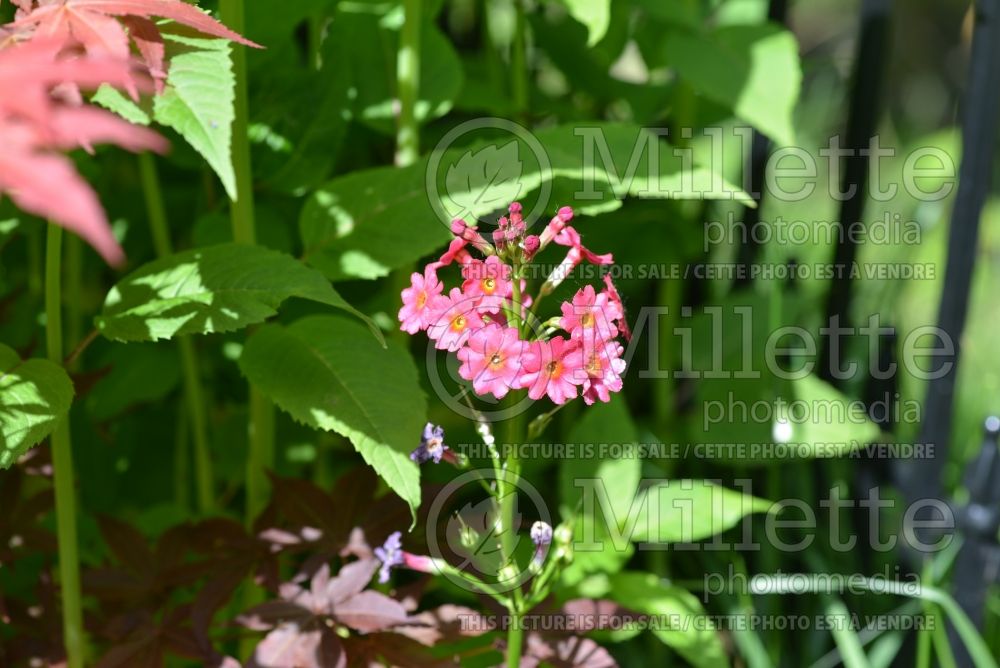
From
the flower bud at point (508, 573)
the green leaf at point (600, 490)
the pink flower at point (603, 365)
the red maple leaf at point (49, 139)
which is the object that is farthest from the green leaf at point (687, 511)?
the red maple leaf at point (49, 139)

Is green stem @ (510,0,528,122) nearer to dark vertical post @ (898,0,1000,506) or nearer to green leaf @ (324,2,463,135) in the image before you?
green leaf @ (324,2,463,135)

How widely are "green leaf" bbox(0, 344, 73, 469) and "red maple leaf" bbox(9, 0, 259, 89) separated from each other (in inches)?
8.6

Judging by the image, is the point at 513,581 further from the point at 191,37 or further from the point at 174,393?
the point at 174,393

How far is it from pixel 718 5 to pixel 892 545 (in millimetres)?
652

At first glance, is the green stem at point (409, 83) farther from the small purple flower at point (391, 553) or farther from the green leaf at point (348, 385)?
the small purple flower at point (391, 553)

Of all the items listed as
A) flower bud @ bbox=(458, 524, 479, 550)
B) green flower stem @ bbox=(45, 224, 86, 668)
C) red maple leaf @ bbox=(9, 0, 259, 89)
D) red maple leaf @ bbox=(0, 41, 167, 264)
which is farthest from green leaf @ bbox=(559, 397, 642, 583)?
red maple leaf @ bbox=(0, 41, 167, 264)

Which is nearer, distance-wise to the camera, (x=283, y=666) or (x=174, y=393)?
(x=283, y=666)

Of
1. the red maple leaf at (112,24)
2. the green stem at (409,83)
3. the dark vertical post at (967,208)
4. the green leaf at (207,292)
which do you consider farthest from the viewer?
the dark vertical post at (967,208)

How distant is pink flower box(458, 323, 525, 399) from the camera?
63cm

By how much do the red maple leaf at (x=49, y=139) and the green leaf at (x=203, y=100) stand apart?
188mm

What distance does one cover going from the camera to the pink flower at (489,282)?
2.17 feet

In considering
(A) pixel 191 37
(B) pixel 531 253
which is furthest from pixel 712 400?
(A) pixel 191 37

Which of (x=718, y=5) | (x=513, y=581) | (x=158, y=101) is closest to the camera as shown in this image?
(x=158, y=101)

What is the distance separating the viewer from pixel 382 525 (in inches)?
32.7
